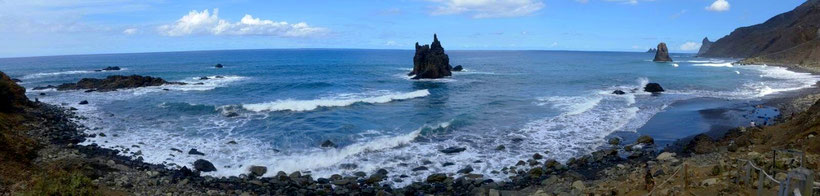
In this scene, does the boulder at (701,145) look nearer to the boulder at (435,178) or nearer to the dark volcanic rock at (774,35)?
the boulder at (435,178)

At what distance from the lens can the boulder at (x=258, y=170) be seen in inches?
745

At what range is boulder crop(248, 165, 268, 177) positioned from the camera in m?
18.9

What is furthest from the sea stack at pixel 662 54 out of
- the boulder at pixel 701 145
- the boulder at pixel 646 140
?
the boulder at pixel 646 140

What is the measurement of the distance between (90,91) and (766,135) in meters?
54.0

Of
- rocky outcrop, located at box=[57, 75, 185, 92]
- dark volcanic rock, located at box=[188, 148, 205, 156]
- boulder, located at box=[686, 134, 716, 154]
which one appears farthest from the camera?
rocky outcrop, located at box=[57, 75, 185, 92]

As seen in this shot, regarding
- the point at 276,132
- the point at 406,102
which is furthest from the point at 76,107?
the point at 406,102

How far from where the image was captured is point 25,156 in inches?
730

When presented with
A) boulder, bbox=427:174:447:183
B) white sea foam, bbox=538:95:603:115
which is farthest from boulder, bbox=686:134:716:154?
boulder, bbox=427:174:447:183

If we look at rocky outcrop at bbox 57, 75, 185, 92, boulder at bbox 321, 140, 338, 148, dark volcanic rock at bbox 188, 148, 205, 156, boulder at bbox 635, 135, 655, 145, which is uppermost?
rocky outcrop at bbox 57, 75, 185, 92

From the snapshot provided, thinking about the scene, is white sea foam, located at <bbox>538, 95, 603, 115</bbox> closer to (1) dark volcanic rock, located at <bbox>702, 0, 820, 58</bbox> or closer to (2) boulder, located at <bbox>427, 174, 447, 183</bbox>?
(2) boulder, located at <bbox>427, 174, 447, 183</bbox>

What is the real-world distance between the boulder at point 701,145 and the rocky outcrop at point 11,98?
3644cm

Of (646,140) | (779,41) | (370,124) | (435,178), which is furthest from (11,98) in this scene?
(779,41)

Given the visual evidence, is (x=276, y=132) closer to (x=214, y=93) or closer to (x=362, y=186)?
(x=362, y=186)

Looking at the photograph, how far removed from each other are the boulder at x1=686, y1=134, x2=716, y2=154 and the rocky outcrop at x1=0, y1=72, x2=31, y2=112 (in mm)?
36437
